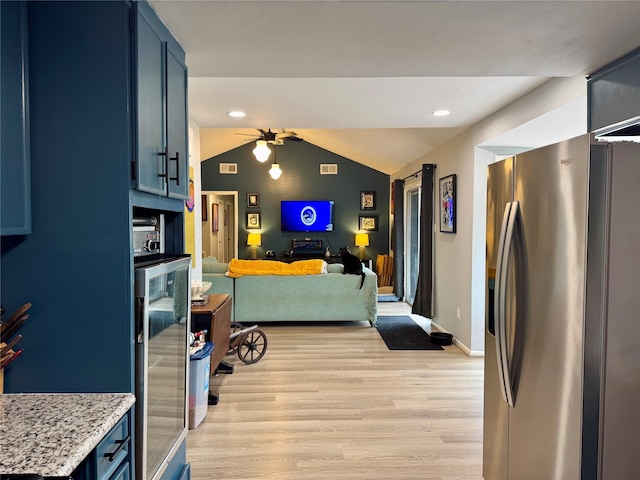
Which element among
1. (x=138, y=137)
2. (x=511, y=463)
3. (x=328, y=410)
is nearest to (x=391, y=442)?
(x=328, y=410)

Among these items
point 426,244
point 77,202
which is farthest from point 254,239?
point 77,202

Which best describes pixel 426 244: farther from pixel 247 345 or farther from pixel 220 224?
pixel 220 224

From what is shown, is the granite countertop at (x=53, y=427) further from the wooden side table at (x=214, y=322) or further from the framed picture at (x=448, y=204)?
the framed picture at (x=448, y=204)

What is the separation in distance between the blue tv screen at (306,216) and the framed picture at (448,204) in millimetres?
3913

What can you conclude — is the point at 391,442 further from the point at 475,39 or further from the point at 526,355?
the point at 475,39

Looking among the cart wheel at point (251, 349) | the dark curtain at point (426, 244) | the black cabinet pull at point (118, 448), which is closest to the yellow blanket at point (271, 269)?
the cart wheel at point (251, 349)

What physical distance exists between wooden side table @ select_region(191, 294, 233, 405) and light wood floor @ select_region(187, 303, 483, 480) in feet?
1.12

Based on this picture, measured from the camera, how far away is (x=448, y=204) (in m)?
4.89

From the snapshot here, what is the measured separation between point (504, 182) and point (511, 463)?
1258 millimetres

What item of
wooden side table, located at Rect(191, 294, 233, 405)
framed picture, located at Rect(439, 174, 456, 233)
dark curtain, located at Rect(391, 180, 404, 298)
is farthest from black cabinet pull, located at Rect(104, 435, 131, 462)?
dark curtain, located at Rect(391, 180, 404, 298)

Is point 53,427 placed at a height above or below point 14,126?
below

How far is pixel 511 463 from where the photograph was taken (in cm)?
182

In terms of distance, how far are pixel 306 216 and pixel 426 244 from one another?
3778 mm

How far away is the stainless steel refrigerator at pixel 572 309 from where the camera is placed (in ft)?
4.40
